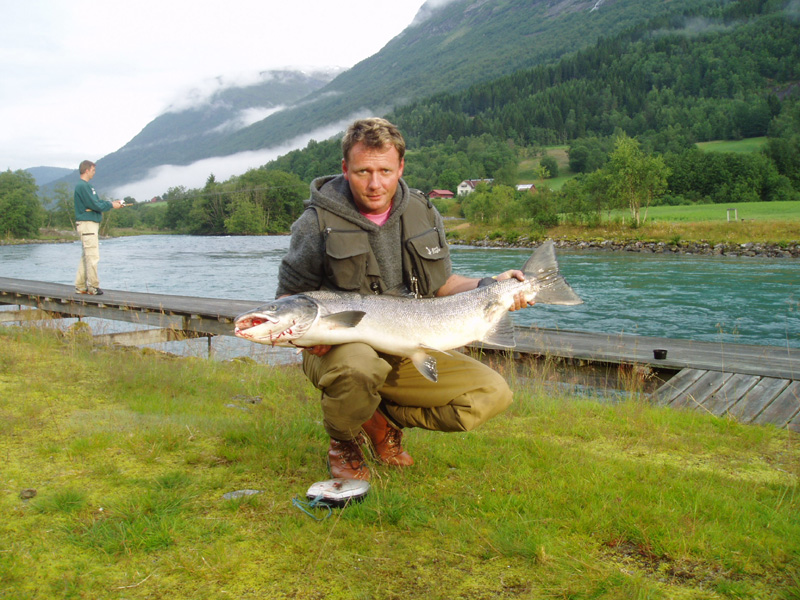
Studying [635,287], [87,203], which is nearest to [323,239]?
[87,203]

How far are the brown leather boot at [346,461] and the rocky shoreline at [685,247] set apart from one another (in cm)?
3676

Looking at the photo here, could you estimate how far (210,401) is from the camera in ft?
19.9

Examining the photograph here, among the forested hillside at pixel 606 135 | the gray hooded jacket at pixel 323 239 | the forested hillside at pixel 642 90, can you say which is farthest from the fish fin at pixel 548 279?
the forested hillside at pixel 642 90

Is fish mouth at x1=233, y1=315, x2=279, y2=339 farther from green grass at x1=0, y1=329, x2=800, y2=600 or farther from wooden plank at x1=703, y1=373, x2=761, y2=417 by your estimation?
wooden plank at x1=703, y1=373, x2=761, y2=417

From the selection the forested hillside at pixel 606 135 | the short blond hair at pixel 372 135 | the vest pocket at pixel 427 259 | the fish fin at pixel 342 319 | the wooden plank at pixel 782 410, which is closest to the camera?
the fish fin at pixel 342 319

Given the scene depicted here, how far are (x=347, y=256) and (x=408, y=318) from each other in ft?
1.71

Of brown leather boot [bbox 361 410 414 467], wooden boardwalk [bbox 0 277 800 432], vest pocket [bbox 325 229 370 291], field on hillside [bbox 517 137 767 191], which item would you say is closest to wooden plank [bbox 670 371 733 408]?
wooden boardwalk [bbox 0 277 800 432]

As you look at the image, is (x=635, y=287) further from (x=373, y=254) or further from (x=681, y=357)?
(x=373, y=254)

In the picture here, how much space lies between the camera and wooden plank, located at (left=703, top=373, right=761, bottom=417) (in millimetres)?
6195

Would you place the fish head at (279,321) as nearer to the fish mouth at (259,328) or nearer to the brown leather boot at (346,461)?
the fish mouth at (259,328)

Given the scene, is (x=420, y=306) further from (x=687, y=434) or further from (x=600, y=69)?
(x=600, y=69)

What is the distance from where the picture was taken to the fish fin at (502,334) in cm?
375

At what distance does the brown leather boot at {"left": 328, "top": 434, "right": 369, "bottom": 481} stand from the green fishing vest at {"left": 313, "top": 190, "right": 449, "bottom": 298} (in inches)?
37.9

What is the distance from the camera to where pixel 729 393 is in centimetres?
666
